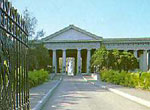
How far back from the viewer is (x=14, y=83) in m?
3.07

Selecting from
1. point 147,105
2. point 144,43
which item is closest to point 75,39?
point 144,43

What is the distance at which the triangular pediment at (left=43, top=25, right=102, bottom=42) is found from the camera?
5977 centimetres

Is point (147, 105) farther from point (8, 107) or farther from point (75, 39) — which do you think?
point (75, 39)

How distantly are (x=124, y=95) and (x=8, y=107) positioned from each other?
36.0 feet

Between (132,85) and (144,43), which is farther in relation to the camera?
(144,43)

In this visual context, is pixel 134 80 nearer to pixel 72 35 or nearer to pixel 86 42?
pixel 86 42

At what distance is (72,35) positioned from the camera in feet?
198

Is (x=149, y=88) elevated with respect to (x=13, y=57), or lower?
lower

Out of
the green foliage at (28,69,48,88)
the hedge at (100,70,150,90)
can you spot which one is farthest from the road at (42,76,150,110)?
the green foliage at (28,69,48,88)

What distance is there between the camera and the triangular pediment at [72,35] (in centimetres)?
5977

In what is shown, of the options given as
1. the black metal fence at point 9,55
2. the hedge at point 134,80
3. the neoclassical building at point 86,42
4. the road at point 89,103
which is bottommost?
the road at point 89,103

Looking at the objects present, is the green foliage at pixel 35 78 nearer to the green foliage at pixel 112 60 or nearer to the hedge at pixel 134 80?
the hedge at pixel 134 80

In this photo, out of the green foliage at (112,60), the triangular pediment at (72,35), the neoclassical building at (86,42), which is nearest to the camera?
the green foliage at (112,60)

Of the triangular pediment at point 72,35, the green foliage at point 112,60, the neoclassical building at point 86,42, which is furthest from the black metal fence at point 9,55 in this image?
the triangular pediment at point 72,35
